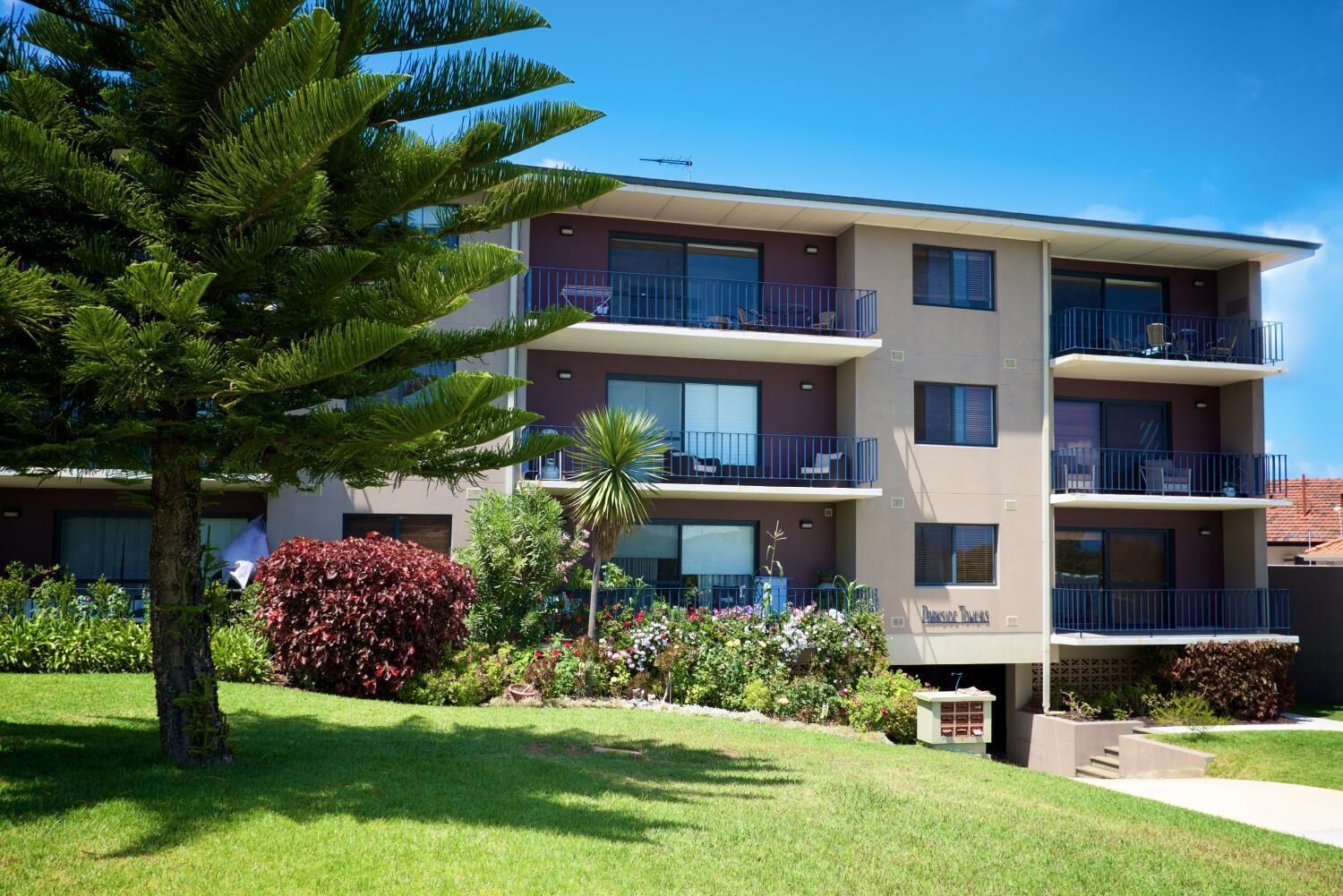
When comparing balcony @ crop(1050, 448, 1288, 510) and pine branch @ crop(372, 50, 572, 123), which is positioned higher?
pine branch @ crop(372, 50, 572, 123)

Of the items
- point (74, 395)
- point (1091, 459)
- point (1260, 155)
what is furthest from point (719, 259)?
point (1260, 155)

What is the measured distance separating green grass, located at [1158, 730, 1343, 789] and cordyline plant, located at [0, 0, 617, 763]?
1153 centimetres

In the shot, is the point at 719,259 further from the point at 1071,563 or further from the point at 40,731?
the point at 40,731

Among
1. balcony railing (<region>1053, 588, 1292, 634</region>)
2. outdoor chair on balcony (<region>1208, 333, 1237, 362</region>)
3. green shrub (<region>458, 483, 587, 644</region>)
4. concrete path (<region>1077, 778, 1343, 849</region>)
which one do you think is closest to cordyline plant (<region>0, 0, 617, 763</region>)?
green shrub (<region>458, 483, 587, 644</region>)

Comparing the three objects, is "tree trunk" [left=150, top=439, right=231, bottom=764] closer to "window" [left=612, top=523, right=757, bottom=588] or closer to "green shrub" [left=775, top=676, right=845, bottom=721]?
"green shrub" [left=775, top=676, right=845, bottom=721]

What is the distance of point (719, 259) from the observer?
65.5 feet

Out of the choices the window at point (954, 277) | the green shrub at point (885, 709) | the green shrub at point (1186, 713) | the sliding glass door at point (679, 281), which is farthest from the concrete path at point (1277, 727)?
the sliding glass door at point (679, 281)

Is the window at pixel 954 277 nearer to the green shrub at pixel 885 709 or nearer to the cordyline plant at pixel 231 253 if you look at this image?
the green shrub at pixel 885 709

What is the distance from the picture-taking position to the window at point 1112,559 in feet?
67.8

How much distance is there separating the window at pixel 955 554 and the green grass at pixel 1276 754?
4.16 meters

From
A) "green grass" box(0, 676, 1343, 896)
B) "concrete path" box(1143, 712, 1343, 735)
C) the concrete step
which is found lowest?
the concrete step

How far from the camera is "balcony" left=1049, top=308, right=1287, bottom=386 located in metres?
20.4

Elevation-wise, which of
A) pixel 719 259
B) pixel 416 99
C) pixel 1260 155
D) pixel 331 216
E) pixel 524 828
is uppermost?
pixel 1260 155

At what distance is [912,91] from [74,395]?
15.7 metres
